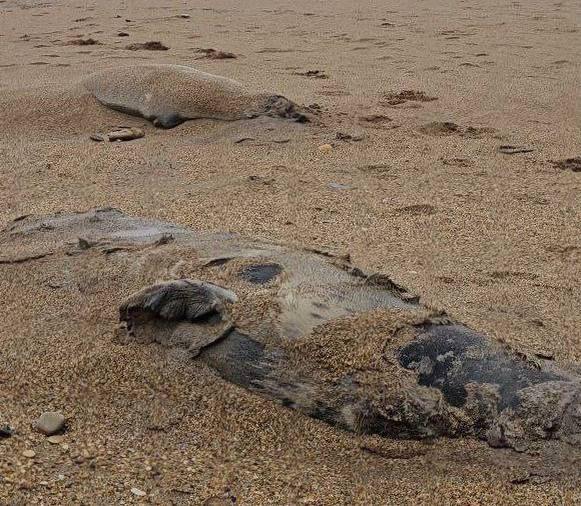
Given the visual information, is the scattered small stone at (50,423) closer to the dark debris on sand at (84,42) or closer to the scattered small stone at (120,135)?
the scattered small stone at (120,135)

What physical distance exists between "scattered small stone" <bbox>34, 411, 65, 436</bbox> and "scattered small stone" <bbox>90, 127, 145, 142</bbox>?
3.36 m

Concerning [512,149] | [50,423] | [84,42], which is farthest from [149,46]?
[50,423]

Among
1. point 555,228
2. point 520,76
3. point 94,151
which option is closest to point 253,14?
point 520,76

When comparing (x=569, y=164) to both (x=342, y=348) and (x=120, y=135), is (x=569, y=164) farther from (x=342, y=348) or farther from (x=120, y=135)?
(x=342, y=348)

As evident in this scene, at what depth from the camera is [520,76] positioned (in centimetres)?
689

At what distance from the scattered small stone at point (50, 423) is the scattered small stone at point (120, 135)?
3.36m

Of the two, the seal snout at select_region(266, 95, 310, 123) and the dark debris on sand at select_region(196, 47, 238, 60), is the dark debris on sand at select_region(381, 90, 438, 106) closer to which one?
the seal snout at select_region(266, 95, 310, 123)

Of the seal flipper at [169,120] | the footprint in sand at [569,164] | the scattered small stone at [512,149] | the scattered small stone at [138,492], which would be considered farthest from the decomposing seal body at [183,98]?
the scattered small stone at [138,492]

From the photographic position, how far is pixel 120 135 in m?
5.37

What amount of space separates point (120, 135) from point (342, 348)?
353 cm

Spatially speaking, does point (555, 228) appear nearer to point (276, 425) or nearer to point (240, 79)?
point (276, 425)

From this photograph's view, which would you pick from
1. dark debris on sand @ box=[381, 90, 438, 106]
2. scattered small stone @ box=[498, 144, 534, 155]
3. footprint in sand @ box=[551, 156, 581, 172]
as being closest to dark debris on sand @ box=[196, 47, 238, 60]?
dark debris on sand @ box=[381, 90, 438, 106]

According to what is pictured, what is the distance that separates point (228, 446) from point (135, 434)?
0.25 m

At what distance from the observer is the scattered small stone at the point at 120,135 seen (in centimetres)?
535
